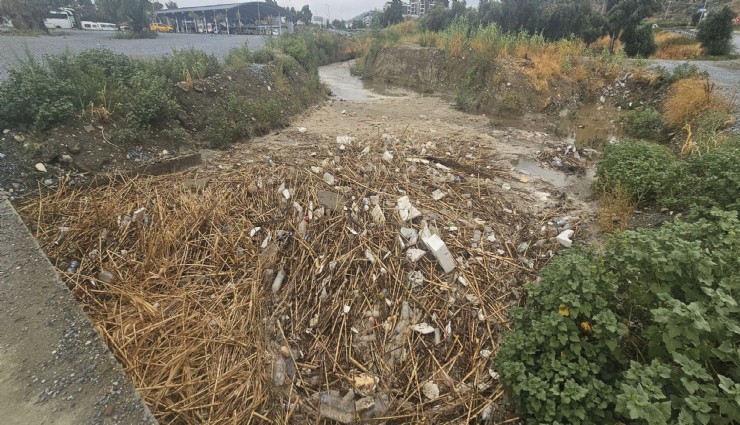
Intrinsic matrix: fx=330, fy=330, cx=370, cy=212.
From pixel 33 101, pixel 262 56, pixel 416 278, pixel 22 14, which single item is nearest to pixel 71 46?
pixel 262 56

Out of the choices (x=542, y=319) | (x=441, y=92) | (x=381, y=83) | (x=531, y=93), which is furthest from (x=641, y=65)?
(x=542, y=319)

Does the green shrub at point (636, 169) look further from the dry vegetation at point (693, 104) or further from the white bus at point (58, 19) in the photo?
the white bus at point (58, 19)

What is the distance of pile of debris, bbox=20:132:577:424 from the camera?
223cm

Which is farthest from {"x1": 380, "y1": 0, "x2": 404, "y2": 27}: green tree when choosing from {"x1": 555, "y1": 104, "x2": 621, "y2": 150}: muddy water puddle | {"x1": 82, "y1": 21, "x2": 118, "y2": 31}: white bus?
{"x1": 82, "y1": 21, "x2": 118, "y2": 31}: white bus

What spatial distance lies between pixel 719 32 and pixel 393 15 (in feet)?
83.3

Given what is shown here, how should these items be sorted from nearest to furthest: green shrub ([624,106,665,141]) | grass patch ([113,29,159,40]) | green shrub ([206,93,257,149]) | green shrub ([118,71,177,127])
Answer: green shrub ([118,71,177,127]) < green shrub ([206,93,257,149]) < green shrub ([624,106,665,141]) < grass patch ([113,29,159,40])

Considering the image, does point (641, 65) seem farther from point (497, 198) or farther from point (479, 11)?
point (479, 11)

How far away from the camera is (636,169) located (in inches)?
141

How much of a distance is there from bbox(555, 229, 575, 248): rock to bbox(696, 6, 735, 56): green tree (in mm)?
15679

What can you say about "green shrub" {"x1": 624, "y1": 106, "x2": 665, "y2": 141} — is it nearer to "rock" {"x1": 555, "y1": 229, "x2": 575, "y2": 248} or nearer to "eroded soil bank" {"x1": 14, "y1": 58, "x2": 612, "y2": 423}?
"eroded soil bank" {"x1": 14, "y1": 58, "x2": 612, "y2": 423}

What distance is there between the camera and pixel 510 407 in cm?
203

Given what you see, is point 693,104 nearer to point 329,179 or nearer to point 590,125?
point 590,125

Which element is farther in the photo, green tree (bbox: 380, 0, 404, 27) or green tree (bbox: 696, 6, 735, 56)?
green tree (bbox: 380, 0, 404, 27)

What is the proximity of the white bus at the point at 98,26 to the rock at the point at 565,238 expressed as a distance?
47.2 m
